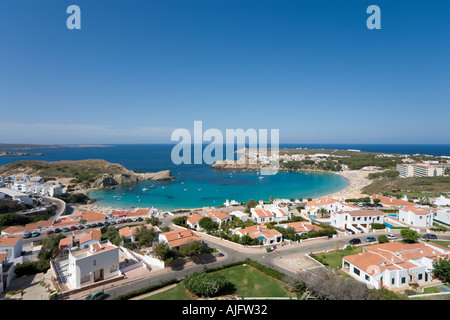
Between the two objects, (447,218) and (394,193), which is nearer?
(447,218)

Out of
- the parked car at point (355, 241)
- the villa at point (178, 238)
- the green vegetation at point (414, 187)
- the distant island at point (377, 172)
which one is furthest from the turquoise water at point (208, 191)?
the parked car at point (355, 241)

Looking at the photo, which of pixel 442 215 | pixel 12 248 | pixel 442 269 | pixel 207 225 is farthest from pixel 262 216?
pixel 12 248

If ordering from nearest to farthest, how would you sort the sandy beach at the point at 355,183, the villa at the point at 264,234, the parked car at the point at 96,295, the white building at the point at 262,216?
1. the parked car at the point at 96,295
2. the villa at the point at 264,234
3. the white building at the point at 262,216
4. the sandy beach at the point at 355,183

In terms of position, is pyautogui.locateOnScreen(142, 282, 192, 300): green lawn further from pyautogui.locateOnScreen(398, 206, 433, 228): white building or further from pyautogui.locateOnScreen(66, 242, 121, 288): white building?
pyautogui.locateOnScreen(398, 206, 433, 228): white building

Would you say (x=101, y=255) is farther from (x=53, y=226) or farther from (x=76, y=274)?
(x=53, y=226)

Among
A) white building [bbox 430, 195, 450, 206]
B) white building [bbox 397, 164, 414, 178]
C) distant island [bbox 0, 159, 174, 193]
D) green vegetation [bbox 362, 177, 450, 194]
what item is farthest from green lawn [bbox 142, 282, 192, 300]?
white building [bbox 397, 164, 414, 178]

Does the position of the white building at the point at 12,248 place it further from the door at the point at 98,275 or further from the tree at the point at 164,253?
the tree at the point at 164,253
